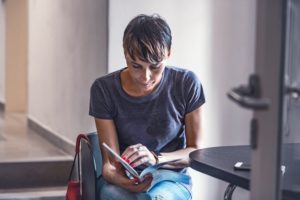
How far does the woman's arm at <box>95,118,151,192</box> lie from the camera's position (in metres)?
1.98

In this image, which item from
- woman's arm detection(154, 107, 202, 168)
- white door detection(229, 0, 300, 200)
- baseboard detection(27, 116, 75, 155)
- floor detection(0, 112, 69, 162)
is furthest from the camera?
baseboard detection(27, 116, 75, 155)

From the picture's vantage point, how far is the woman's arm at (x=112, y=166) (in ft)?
6.50

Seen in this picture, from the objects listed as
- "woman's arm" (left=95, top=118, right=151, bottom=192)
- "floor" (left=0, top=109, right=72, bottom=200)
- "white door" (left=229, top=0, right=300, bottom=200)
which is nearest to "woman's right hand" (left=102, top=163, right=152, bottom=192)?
"woman's arm" (left=95, top=118, right=151, bottom=192)

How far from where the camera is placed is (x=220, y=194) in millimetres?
3303

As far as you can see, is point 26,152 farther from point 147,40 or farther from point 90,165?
point 147,40

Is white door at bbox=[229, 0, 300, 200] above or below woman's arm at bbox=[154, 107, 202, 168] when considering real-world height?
above

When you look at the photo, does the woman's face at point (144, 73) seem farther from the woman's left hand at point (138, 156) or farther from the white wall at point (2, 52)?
the white wall at point (2, 52)

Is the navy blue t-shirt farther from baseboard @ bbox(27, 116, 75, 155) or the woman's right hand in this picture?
baseboard @ bbox(27, 116, 75, 155)

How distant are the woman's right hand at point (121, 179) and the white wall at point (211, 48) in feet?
3.88

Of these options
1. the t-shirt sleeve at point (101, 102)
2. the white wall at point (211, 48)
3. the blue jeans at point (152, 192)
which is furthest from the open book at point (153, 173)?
the white wall at point (211, 48)

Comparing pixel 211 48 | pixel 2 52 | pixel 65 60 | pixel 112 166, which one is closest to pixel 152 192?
pixel 112 166

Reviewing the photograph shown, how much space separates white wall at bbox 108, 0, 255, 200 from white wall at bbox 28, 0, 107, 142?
0.25 m

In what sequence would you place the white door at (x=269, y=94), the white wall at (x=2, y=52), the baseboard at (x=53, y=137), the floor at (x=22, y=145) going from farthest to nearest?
the white wall at (x=2, y=52) < the baseboard at (x=53, y=137) < the floor at (x=22, y=145) < the white door at (x=269, y=94)

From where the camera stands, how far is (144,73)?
214cm
